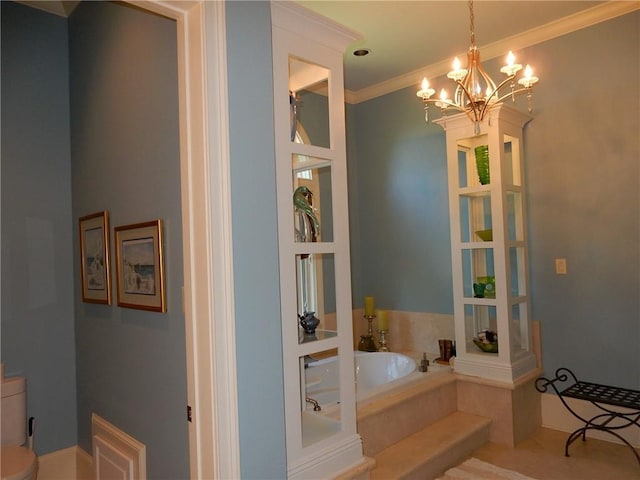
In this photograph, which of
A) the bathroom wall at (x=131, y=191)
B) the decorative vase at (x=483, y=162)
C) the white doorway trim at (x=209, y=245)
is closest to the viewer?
the white doorway trim at (x=209, y=245)

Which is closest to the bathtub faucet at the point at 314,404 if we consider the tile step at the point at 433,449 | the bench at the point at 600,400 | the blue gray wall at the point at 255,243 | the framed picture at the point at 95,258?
the tile step at the point at 433,449

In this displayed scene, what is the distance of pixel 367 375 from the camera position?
356 centimetres

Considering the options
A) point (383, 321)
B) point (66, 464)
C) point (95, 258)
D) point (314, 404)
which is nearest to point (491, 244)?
point (383, 321)

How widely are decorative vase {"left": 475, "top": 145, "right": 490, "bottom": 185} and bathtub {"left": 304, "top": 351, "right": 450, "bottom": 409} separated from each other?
52.4 inches

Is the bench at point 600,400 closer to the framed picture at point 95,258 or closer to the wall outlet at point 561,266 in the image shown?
the wall outlet at point 561,266

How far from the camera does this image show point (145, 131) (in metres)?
2.02

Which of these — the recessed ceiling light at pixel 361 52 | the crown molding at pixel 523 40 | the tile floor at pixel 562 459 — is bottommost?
the tile floor at pixel 562 459

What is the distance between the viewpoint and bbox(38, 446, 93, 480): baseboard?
2.63 metres

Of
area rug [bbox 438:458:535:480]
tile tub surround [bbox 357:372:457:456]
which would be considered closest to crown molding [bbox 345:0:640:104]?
tile tub surround [bbox 357:372:457:456]

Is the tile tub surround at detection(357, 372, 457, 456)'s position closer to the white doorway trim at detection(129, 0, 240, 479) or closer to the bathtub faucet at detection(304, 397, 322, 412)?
the bathtub faucet at detection(304, 397, 322, 412)

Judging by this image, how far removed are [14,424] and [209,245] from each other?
6.38 feet

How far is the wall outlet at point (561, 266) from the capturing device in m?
2.95

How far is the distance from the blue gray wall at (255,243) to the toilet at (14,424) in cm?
146

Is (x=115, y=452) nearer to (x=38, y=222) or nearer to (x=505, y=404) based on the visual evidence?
(x=38, y=222)
